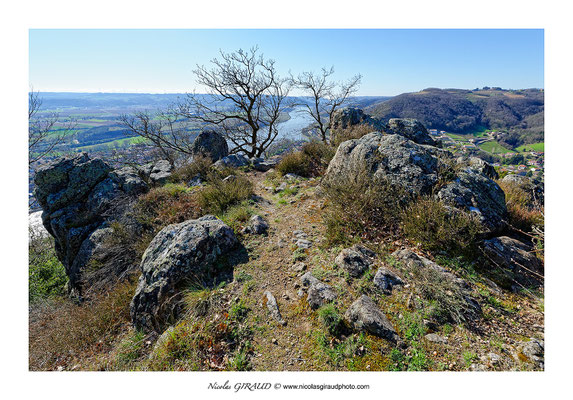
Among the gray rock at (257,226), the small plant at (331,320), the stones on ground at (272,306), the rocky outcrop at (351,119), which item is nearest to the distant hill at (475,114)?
the rocky outcrop at (351,119)

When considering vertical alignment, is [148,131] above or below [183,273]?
above

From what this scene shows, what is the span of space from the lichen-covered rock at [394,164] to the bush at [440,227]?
0.69 m

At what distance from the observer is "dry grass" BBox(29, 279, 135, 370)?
4.15 m

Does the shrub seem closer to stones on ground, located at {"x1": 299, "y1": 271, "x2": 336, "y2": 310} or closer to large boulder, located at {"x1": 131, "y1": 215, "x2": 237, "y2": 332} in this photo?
large boulder, located at {"x1": 131, "y1": 215, "x2": 237, "y2": 332}

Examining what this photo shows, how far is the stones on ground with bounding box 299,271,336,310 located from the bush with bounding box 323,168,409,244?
125cm

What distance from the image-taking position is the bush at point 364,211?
15.9ft

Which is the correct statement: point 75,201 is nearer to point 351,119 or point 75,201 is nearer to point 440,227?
point 440,227

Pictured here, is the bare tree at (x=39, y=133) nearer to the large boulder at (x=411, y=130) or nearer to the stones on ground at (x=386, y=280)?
the stones on ground at (x=386, y=280)
